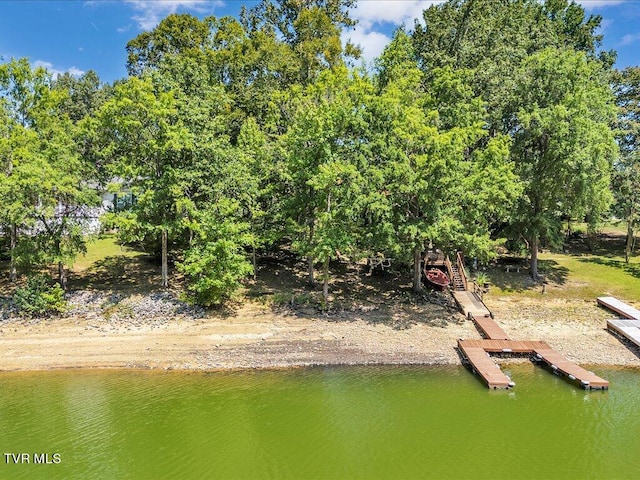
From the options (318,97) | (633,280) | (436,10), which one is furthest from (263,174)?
(633,280)

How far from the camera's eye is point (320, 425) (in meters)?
14.7

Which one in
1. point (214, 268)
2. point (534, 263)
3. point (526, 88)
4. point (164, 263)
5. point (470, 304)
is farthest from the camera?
point (534, 263)

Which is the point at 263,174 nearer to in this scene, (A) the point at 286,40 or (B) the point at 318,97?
(B) the point at 318,97

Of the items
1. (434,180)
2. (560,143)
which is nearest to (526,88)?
(560,143)

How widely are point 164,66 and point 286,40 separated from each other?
Result: 15.4m

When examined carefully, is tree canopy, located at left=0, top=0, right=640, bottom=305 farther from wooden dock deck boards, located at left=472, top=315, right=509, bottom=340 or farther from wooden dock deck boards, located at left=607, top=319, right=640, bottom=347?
wooden dock deck boards, located at left=607, top=319, right=640, bottom=347

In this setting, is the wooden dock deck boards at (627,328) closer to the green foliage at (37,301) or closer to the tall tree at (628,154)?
the tall tree at (628,154)

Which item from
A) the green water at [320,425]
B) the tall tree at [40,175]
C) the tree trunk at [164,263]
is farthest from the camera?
the tree trunk at [164,263]

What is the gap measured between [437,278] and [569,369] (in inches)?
404

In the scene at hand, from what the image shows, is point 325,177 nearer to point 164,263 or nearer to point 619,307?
point 164,263

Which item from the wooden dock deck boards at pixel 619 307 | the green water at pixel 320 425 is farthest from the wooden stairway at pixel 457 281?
the green water at pixel 320 425

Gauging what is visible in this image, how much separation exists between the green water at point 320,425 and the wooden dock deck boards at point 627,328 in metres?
2.96

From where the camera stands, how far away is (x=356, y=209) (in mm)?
22641

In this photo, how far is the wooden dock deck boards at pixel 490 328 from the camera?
68.3 feet
